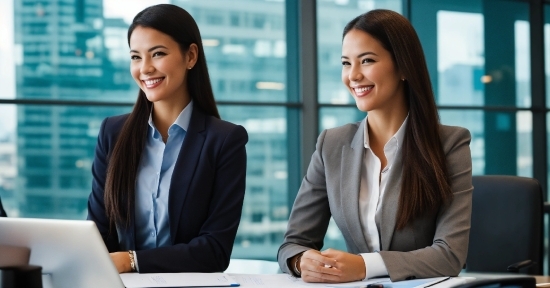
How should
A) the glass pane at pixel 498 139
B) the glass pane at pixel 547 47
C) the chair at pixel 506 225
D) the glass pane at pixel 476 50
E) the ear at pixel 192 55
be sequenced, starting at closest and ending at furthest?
the ear at pixel 192 55 < the chair at pixel 506 225 < the glass pane at pixel 476 50 < the glass pane at pixel 498 139 < the glass pane at pixel 547 47

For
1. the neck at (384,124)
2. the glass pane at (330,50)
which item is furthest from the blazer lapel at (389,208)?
the glass pane at (330,50)

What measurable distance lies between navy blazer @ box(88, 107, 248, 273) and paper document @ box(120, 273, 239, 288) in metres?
0.25

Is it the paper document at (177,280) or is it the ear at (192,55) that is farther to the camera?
the ear at (192,55)

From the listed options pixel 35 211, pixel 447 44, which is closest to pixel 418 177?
pixel 35 211

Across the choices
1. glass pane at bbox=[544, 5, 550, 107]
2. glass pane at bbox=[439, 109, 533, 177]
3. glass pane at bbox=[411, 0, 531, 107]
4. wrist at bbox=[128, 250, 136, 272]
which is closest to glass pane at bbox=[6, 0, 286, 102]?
glass pane at bbox=[411, 0, 531, 107]

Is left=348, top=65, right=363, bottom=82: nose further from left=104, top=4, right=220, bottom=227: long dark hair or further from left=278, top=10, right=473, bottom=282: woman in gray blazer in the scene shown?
left=104, top=4, right=220, bottom=227: long dark hair

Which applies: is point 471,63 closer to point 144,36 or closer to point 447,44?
point 447,44

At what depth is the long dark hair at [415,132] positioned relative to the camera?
1958 mm

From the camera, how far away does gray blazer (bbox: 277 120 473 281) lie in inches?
74.4

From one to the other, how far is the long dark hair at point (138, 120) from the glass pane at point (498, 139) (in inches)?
210

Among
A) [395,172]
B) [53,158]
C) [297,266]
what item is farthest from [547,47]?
[297,266]

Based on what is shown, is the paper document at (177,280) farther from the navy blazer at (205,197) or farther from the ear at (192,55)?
the ear at (192,55)

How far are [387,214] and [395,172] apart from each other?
4.9 inches

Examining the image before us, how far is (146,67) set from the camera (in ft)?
6.93
